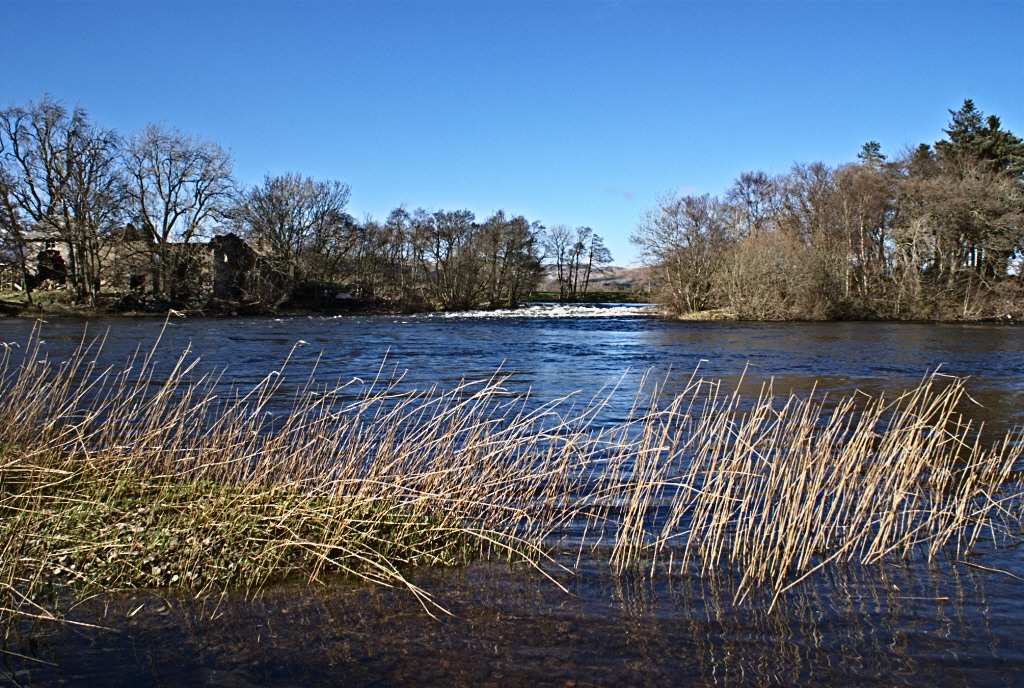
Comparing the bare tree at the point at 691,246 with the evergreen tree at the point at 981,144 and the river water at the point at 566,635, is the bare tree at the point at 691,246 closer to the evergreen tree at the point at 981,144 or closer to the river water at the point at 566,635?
the evergreen tree at the point at 981,144

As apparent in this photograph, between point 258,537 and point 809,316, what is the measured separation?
5172 cm

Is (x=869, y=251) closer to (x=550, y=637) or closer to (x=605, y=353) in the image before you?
(x=605, y=353)

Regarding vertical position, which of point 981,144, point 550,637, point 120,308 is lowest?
point 550,637

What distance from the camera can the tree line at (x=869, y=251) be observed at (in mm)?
52094

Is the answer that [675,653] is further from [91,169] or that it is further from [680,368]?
[91,169]

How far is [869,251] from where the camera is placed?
58906 millimetres

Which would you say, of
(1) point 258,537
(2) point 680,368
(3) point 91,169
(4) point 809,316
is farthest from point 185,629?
(3) point 91,169

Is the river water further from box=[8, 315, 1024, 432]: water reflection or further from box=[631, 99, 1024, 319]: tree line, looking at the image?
box=[631, 99, 1024, 319]: tree line

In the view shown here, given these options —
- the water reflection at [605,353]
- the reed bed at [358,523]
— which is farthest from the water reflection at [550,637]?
the water reflection at [605,353]

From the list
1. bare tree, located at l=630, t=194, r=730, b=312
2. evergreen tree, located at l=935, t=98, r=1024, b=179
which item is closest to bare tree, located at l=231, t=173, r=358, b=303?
bare tree, located at l=630, t=194, r=730, b=312

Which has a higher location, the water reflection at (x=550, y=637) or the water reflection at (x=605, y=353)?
the water reflection at (x=605, y=353)

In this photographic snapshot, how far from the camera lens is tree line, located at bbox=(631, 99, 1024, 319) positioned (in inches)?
2051

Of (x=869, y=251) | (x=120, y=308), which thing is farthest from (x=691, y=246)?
(x=120, y=308)

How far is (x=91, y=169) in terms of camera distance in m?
54.3
